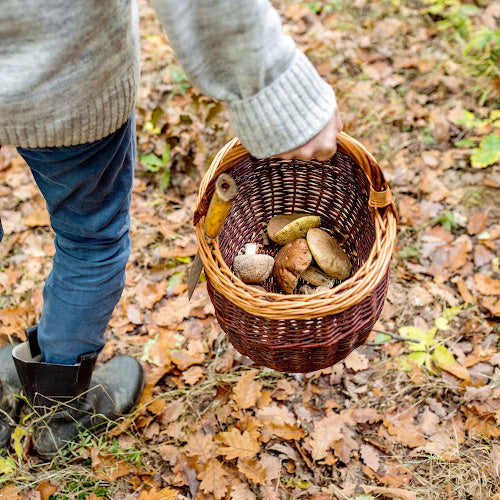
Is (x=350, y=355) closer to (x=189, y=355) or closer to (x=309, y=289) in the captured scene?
(x=309, y=289)

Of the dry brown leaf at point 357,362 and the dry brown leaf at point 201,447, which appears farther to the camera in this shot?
the dry brown leaf at point 357,362

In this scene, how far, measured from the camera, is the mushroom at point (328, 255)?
2.17 m

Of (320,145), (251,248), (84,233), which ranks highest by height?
(320,145)

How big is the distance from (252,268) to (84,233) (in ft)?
2.49

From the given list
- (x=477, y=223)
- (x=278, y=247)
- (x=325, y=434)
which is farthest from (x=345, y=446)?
(x=477, y=223)

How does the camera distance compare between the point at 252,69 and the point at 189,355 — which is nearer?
the point at 252,69

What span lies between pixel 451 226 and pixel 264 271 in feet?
4.89

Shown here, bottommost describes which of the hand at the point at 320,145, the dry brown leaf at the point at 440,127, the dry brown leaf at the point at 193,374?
the dry brown leaf at the point at 193,374

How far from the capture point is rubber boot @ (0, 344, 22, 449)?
7.64ft

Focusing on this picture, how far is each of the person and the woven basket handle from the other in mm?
305

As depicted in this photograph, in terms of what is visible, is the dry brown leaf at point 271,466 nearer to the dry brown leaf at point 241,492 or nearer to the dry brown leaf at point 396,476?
the dry brown leaf at point 241,492

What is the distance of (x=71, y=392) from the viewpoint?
2.17 metres

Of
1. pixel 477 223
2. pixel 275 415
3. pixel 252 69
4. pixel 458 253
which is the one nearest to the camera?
pixel 252 69

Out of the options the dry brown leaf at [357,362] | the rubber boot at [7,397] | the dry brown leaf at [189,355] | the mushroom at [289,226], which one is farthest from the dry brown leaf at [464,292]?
the rubber boot at [7,397]
